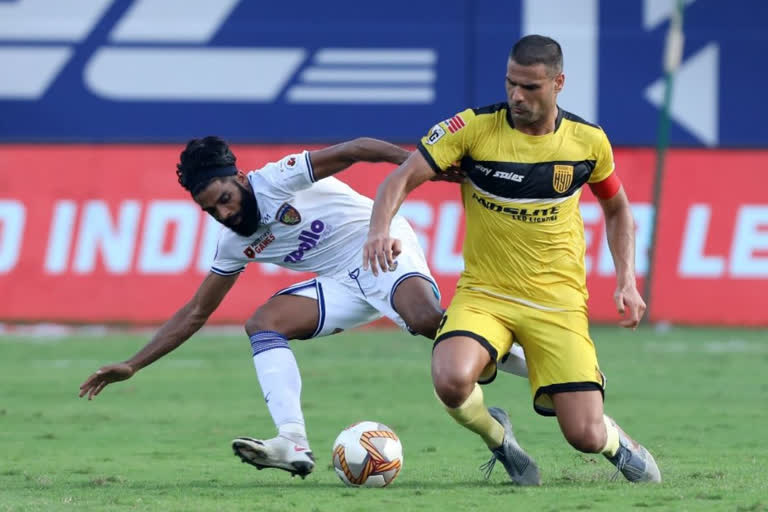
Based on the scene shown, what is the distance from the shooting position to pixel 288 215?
7.76 meters

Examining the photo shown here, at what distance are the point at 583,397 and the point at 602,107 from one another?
45.4ft

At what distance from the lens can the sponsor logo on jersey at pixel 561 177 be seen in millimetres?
7000

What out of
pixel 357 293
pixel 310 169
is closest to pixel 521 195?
pixel 310 169

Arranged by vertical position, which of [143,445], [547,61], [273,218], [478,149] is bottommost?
[143,445]

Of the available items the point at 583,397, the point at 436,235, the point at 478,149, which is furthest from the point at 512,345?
the point at 436,235

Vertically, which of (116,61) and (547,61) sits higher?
(547,61)

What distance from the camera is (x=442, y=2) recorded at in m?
20.5

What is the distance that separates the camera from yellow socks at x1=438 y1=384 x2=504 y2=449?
685 centimetres

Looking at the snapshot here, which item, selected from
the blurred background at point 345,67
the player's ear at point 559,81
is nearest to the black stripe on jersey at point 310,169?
the player's ear at point 559,81

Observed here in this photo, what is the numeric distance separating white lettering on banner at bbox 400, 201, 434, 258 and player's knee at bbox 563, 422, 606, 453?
9.43m

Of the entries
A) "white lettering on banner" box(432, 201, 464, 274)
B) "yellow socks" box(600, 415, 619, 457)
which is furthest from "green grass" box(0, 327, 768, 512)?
"white lettering on banner" box(432, 201, 464, 274)

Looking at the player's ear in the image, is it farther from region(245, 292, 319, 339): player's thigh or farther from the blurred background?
the blurred background

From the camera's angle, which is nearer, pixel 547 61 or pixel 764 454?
pixel 547 61

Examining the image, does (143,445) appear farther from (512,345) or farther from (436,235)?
(436,235)
